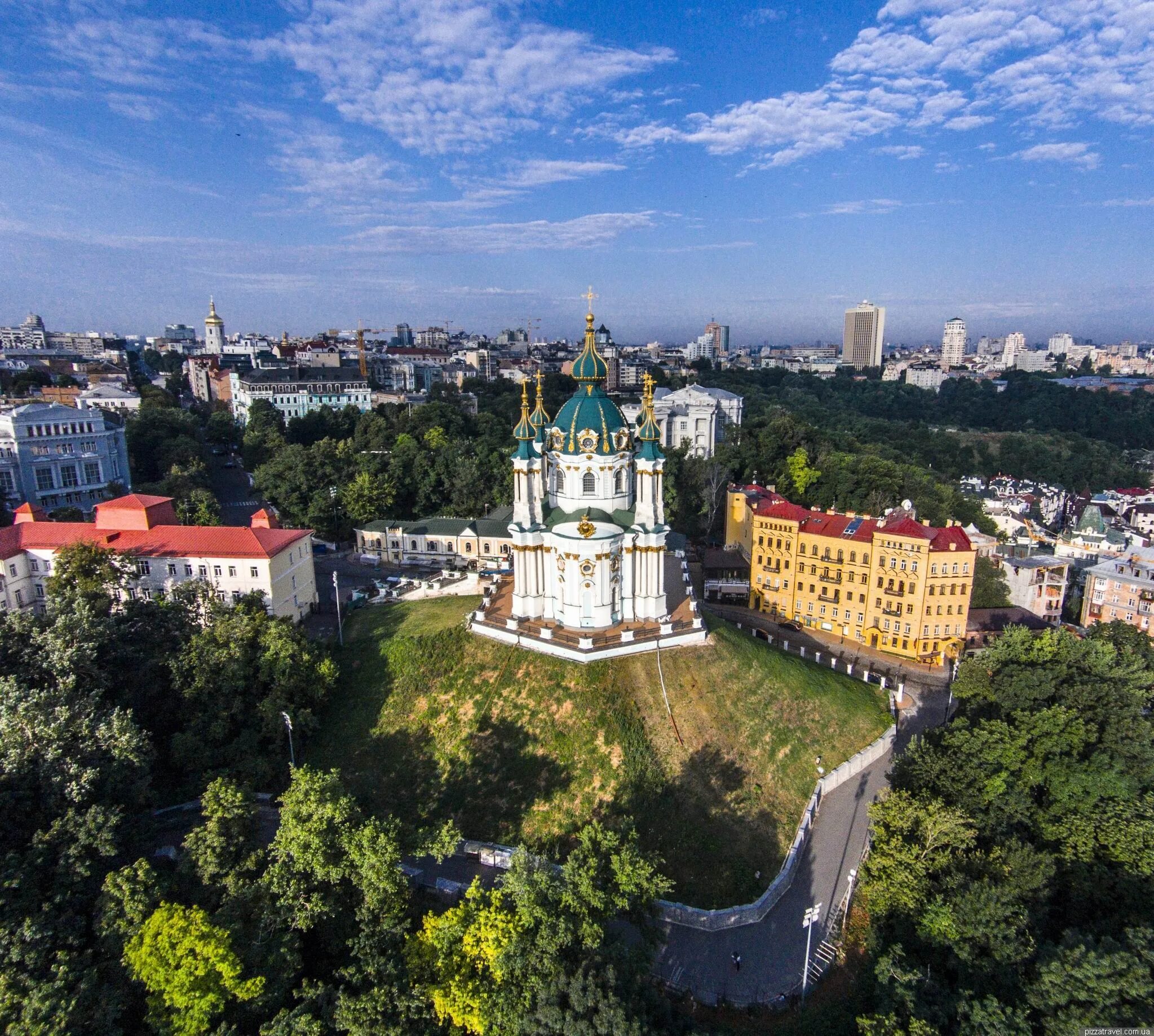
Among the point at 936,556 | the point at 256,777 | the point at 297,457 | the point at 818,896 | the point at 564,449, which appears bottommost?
the point at 818,896

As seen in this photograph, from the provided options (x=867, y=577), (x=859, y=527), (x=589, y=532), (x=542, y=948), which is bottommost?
(x=542, y=948)

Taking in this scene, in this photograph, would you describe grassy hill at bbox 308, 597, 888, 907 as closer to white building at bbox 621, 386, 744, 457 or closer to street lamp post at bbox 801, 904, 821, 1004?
street lamp post at bbox 801, 904, 821, 1004

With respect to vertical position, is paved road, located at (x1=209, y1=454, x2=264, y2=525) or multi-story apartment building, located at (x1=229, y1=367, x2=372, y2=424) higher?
multi-story apartment building, located at (x1=229, y1=367, x2=372, y2=424)

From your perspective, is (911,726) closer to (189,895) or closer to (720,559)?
(720,559)

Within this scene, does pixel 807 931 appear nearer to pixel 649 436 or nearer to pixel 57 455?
pixel 649 436

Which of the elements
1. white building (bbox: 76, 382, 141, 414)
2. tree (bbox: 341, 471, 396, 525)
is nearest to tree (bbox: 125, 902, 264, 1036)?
tree (bbox: 341, 471, 396, 525)

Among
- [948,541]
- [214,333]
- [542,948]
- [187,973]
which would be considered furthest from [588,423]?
[214,333]

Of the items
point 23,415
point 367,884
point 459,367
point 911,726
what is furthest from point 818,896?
point 459,367
